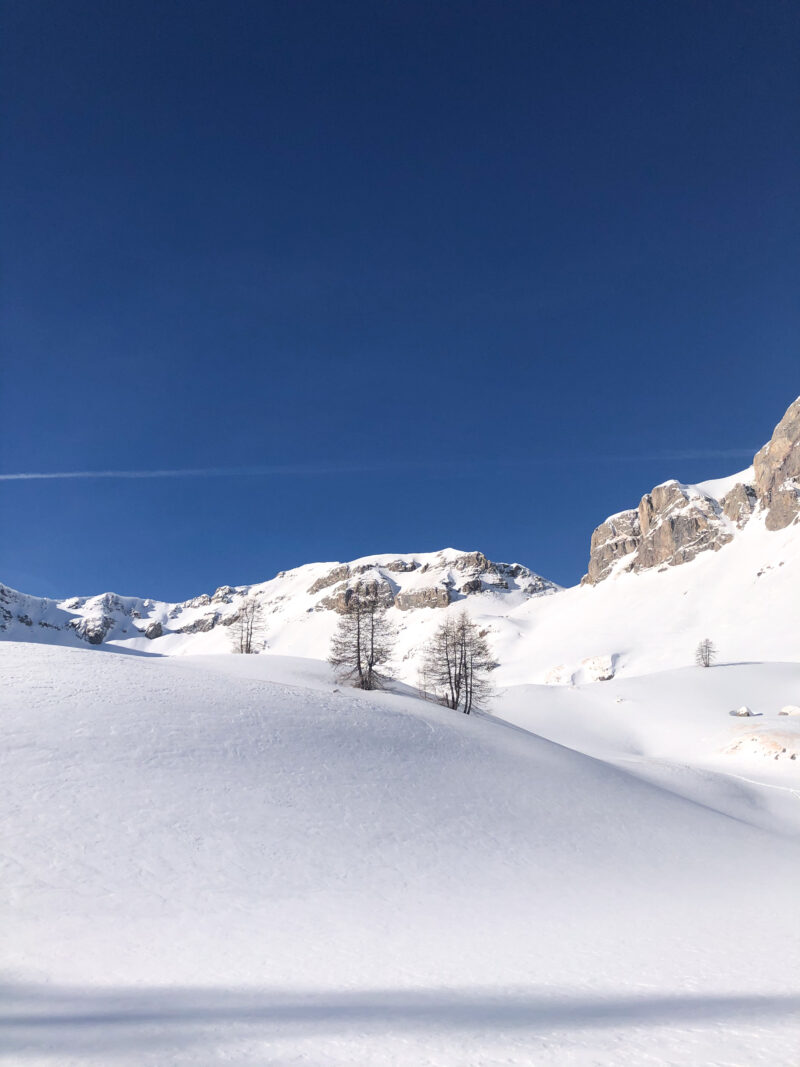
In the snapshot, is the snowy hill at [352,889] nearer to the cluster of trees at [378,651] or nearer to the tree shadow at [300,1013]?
the tree shadow at [300,1013]

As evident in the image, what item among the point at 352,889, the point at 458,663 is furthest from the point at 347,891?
the point at 458,663

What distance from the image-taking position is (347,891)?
44.1ft

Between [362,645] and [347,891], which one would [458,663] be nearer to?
[362,645]

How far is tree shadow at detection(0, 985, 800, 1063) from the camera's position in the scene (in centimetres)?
706

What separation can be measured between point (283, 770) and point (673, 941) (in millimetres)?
10668

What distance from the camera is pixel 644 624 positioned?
165625mm

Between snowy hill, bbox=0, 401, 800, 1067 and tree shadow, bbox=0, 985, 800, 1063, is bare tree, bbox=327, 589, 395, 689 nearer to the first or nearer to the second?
snowy hill, bbox=0, 401, 800, 1067

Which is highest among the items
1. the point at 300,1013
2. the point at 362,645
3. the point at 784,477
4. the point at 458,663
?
the point at 784,477

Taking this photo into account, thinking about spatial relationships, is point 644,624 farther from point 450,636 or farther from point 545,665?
point 450,636

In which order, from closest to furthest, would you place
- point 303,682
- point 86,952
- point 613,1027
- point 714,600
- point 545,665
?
point 613,1027 → point 86,952 → point 303,682 → point 545,665 → point 714,600

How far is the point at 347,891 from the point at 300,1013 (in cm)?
580

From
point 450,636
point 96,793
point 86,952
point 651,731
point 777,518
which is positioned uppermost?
point 777,518

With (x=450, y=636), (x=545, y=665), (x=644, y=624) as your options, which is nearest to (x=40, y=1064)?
(x=450, y=636)

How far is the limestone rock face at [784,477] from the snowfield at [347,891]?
591 feet
